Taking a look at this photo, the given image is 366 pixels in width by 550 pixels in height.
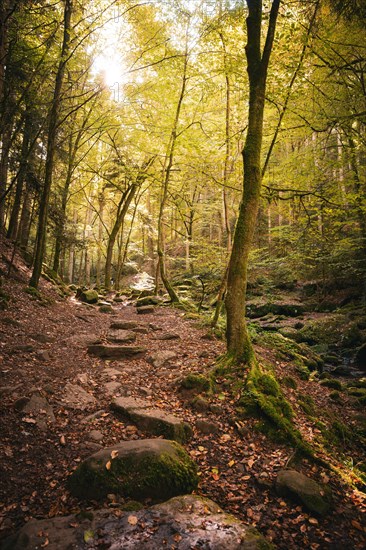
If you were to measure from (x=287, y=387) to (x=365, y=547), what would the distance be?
3.47 metres

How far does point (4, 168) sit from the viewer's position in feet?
33.9

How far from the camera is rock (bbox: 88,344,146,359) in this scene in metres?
6.74

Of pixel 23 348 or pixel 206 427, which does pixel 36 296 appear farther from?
pixel 206 427

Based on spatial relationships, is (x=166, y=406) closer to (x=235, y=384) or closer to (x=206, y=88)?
(x=235, y=384)

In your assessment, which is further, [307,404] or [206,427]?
[307,404]

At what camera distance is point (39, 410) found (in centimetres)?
418

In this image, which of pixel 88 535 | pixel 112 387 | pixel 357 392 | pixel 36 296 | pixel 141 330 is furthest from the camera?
pixel 36 296

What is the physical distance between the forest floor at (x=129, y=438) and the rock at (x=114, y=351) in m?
0.21

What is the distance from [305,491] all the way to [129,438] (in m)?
2.21

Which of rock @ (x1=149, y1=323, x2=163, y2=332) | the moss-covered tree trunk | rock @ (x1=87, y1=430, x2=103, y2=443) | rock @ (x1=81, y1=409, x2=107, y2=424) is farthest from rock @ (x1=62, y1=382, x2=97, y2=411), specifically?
rock @ (x1=149, y1=323, x2=163, y2=332)

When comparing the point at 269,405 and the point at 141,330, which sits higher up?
the point at 141,330

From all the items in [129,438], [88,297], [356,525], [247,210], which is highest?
[247,210]

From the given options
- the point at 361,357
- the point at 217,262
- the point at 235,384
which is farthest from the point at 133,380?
the point at 361,357

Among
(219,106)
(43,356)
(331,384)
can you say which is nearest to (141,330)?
(43,356)
